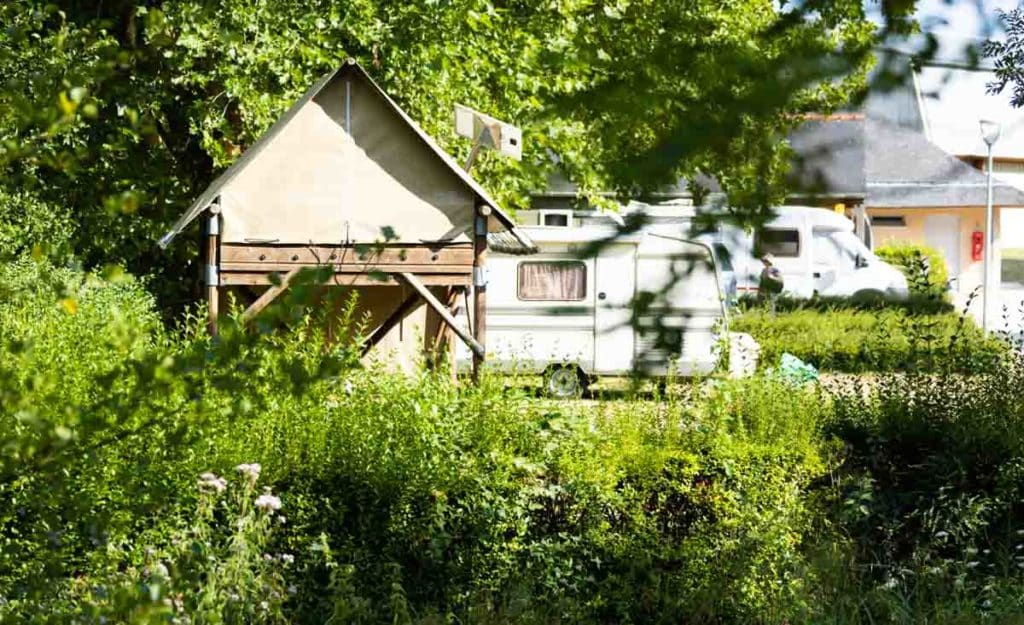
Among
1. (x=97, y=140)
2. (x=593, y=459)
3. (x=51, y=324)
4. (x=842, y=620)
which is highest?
(x=97, y=140)

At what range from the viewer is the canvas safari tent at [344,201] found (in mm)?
8555

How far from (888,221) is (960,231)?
190 centimetres

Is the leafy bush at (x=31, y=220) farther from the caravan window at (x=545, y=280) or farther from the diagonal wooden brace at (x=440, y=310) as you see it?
the caravan window at (x=545, y=280)

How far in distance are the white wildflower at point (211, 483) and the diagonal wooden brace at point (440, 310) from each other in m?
3.06

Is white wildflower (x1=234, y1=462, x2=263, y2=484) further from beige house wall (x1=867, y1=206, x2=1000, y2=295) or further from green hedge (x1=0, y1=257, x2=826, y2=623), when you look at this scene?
beige house wall (x1=867, y1=206, x2=1000, y2=295)

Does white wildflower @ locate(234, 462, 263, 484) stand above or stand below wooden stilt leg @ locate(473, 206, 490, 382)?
below

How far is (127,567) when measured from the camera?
5648 mm

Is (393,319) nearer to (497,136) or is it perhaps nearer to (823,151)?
(497,136)

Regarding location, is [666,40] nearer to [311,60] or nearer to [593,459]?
[593,459]

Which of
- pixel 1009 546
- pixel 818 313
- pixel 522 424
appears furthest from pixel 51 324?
pixel 818 313

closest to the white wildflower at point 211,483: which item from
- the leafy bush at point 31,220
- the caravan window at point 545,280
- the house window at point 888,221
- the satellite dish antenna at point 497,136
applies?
the satellite dish antenna at point 497,136

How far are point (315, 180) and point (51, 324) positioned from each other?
7.65 ft

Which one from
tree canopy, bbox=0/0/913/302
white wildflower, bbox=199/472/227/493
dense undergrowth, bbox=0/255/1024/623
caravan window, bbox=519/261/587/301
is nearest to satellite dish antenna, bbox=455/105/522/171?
tree canopy, bbox=0/0/913/302

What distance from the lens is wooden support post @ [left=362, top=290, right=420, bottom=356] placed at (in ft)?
29.3
